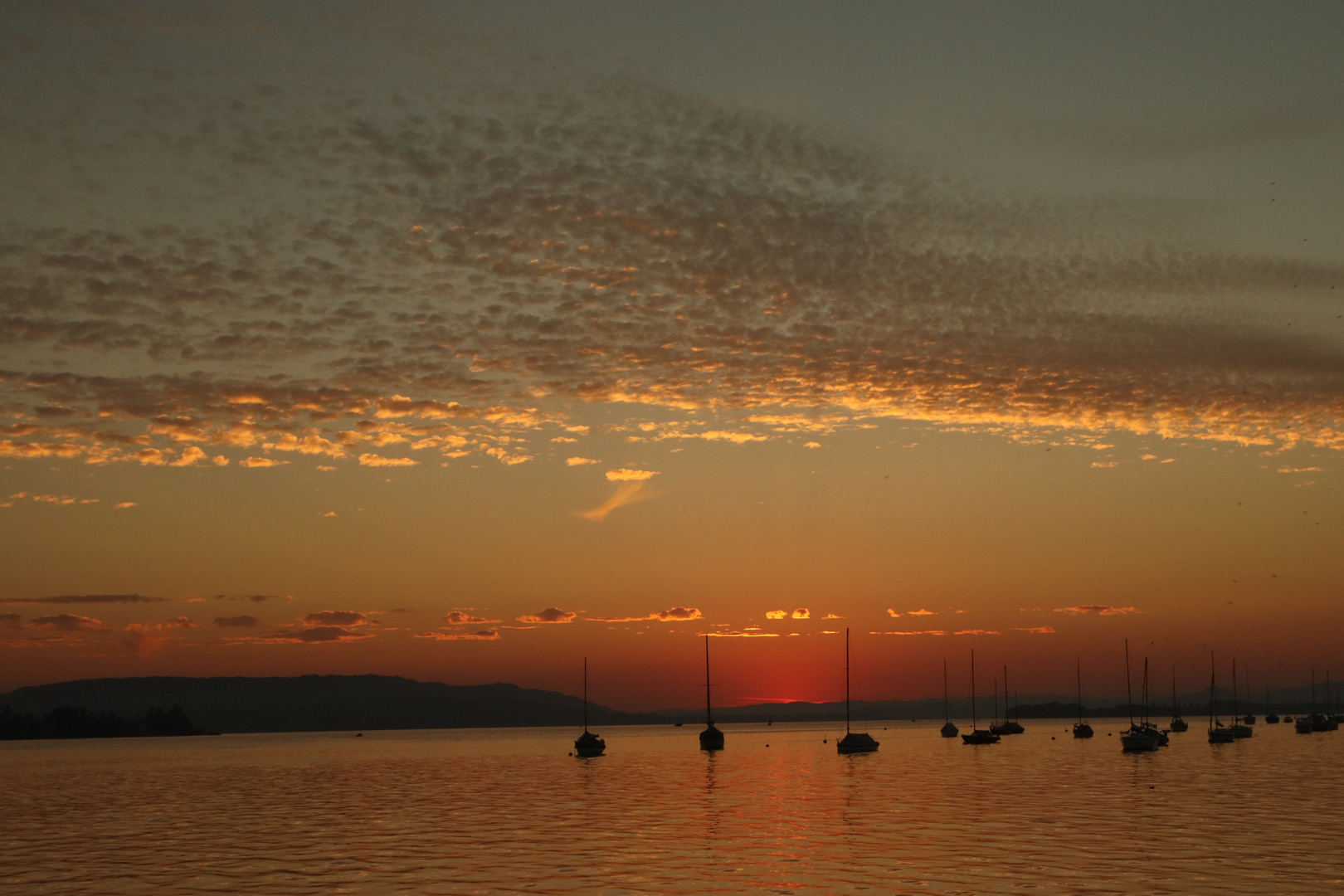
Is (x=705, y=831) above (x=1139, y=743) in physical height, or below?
above

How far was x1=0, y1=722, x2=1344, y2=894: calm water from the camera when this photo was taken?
3953 centimetres

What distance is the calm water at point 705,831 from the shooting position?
39531mm

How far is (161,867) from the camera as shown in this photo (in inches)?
1762

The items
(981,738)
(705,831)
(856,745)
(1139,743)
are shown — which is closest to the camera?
(705,831)

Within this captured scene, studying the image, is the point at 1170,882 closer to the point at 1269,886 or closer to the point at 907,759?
the point at 1269,886

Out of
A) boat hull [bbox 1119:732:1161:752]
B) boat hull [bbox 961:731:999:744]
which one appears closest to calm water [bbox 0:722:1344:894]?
boat hull [bbox 1119:732:1161:752]

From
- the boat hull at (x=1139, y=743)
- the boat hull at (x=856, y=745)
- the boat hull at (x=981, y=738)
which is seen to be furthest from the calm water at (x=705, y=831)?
the boat hull at (x=981, y=738)

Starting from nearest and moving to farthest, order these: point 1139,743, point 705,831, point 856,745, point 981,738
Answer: point 705,831 < point 1139,743 < point 856,745 < point 981,738

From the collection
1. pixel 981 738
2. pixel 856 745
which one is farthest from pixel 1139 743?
pixel 981 738

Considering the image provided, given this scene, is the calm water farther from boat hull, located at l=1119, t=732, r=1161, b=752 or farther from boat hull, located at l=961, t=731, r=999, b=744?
boat hull, located at l=961, t=731, r=999, b=744

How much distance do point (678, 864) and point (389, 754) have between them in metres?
153

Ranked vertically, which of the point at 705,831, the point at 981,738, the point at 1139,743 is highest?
the point at 705,831

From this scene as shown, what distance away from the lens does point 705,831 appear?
182 feet

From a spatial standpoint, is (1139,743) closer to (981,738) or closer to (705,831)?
(981,738)
